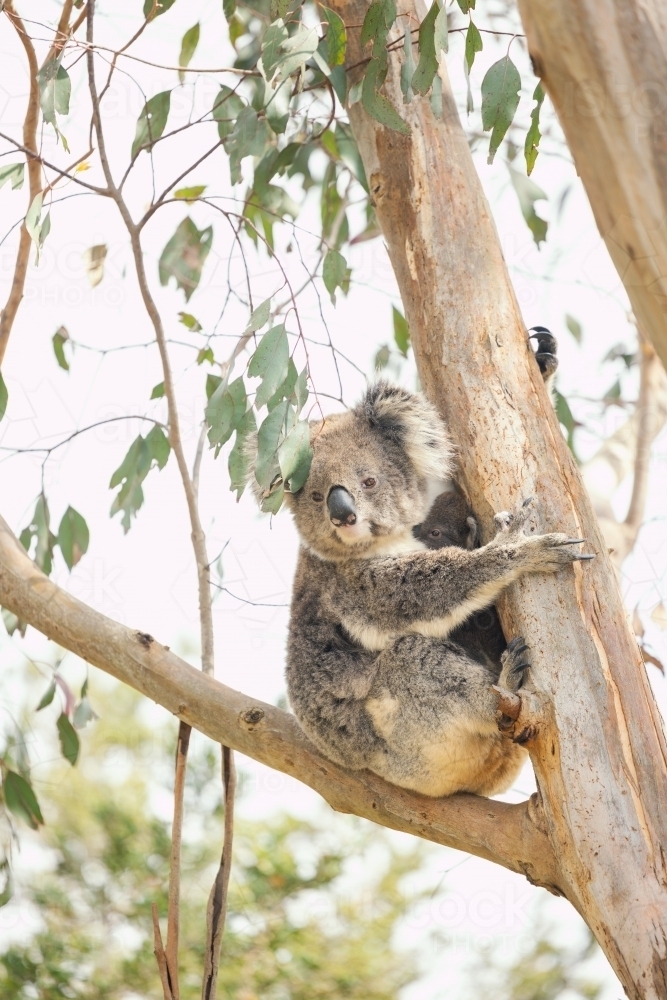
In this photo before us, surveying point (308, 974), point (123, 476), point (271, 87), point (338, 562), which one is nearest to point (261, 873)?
point (308, 974)

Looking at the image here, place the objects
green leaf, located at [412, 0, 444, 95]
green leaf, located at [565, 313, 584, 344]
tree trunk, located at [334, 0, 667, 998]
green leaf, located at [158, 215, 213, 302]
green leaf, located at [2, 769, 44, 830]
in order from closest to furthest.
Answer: tree trunk, located at [334, 0, 667, 998] < green leaf, located at [412, 0, 444, 95] < green leaf, located at [2, 769, 44, 830] < green leaf, located at [158, 215, 213, 302] < green leaf, located at [565, 313, 584, 344]

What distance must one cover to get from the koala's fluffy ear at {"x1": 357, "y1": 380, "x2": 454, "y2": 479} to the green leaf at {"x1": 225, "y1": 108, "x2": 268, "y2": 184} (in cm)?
89

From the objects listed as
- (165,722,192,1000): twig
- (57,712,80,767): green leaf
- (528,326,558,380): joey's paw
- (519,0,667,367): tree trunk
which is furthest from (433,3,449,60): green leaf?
(57,712,80,767): green leaf

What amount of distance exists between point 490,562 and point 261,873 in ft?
19.8

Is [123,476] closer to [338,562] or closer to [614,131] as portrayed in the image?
[338,562]

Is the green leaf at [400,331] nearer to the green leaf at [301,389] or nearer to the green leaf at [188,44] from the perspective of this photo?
the green leaf at [188,44]

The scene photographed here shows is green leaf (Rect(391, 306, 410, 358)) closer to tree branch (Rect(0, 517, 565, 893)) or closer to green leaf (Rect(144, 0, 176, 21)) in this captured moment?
green leaf (Rect(144, 0, 176, 21))

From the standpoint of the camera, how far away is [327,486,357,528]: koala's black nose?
2.81 metres

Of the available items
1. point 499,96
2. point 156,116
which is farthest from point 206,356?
point 499,96

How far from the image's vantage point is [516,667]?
229 centimetres

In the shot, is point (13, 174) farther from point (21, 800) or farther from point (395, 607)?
point (21, 800)

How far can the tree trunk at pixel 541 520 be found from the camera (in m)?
2.06

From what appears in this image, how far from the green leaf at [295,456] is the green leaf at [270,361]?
0.39 ft

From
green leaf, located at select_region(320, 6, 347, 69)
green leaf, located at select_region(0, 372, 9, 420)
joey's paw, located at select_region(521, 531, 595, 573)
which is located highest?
green leaf, located at select_region(320, 6, 347, 69)
